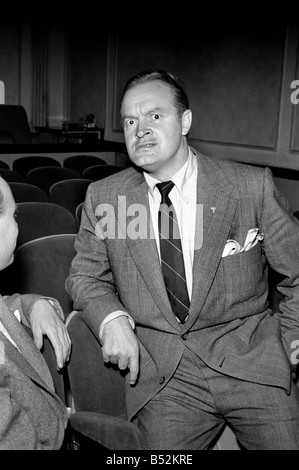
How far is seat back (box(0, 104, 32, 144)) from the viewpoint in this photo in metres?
9.91

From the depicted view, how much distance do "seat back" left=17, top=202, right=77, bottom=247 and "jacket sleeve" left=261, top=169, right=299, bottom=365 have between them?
5.02 feet

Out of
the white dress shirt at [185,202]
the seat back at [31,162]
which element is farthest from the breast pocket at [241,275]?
the seat back at [31,162]

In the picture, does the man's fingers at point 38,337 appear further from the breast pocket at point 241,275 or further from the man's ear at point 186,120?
the man's ear at point 186,120

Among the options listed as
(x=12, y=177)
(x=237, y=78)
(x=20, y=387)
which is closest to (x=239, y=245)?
(x=20, y=387)

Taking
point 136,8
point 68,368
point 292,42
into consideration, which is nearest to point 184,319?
point 68,368

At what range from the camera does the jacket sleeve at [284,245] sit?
174 centimetres

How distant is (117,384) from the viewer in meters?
1.74

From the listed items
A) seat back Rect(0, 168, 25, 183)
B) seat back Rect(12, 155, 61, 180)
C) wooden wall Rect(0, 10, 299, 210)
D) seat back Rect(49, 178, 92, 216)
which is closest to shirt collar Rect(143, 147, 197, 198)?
seat back Rect(49, 178, 92, 216)

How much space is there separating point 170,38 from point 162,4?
0.55m

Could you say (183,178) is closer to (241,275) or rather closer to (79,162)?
(241,275)

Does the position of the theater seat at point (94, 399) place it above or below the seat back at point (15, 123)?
below

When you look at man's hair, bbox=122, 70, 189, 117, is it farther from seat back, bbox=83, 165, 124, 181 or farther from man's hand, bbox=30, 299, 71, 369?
seat back, bbox=83, 165, 124, 181
